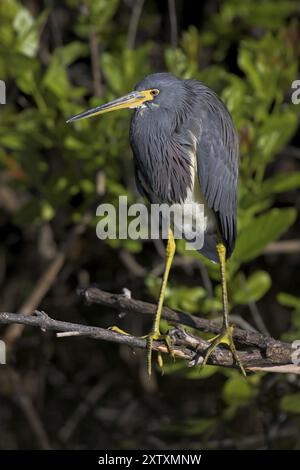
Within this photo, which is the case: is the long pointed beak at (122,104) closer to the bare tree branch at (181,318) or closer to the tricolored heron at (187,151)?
the tricolored heron at (187,151)

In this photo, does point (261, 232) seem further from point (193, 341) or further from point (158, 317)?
point (193, 341)

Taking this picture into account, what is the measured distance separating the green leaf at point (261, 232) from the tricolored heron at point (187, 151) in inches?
11.5

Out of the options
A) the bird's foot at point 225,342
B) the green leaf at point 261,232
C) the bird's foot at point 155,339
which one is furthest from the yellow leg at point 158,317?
the green leaf at point 261,232

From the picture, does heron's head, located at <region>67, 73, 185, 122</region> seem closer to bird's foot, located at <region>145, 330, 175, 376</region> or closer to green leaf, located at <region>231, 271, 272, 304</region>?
bird's foot, located at <region>145, 330, 175, 376</region>

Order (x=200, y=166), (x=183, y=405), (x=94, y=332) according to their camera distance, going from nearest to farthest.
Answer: (x=94, y=332) → (x=200, y=166) → (x=183, y=405)

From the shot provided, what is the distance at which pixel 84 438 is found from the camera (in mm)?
4043

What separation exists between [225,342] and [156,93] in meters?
0.88

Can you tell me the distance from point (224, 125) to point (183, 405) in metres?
1.90

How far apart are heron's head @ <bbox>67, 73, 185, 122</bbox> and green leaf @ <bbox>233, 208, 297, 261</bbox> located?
0.69 meters

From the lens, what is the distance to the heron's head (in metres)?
2.93

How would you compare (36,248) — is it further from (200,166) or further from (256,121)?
(200,166)

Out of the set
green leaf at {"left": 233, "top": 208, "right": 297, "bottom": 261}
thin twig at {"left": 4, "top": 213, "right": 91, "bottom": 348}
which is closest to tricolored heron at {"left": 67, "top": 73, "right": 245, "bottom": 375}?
green leaf at {"left": 233, "top": 208, "right": 297, "bottom": 261}

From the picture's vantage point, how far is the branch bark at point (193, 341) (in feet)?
7.97

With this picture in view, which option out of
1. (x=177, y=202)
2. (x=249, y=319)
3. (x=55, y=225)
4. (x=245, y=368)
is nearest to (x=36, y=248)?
(x=55, y=225)
